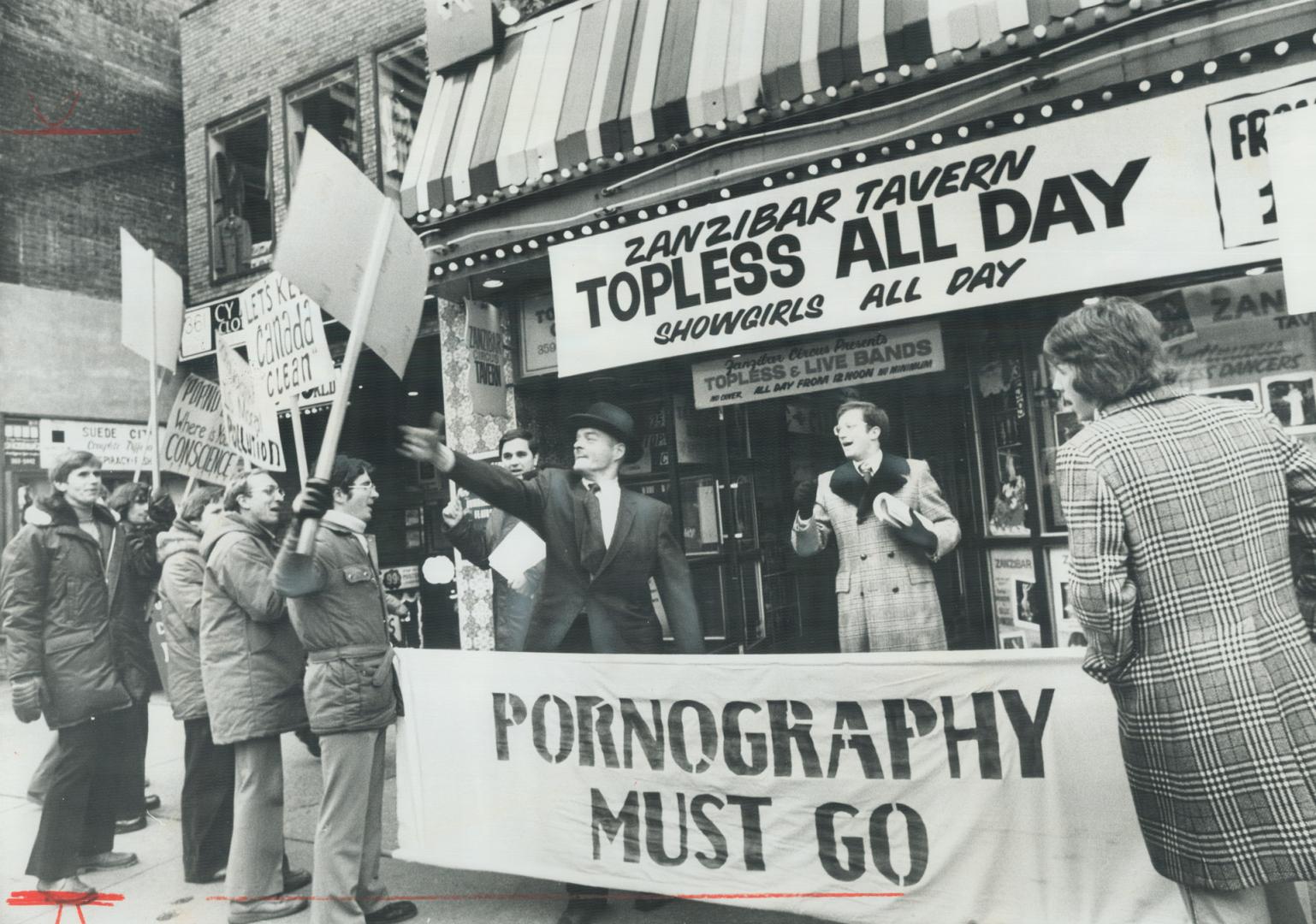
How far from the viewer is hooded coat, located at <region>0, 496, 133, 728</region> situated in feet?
15.3

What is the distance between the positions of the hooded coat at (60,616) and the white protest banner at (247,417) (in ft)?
3.45

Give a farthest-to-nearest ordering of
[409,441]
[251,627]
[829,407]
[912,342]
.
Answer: [829,407] < [912,342] < [251,627] < [409,441]

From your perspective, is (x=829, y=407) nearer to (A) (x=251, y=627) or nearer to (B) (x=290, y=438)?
(A) (x=251, y=627)

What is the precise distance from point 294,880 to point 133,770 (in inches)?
63.7

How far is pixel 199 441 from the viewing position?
612 cm

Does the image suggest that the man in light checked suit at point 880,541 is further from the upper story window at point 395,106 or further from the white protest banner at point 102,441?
the upper story window at point 395,106

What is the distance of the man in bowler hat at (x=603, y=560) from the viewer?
462 centimetres

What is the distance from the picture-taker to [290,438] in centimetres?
1116

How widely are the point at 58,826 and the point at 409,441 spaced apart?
9.73 ft

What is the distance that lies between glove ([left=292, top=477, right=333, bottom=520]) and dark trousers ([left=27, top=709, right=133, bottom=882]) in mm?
2486

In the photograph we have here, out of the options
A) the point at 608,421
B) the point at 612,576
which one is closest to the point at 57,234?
the point at 608,421

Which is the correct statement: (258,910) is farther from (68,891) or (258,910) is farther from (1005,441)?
(1005,441)

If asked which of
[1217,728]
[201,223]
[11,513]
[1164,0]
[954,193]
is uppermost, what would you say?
[201,223]

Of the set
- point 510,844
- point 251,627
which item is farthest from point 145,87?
point 510,844
